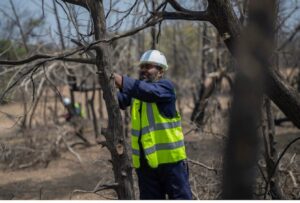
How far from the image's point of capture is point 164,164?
14.9 ft

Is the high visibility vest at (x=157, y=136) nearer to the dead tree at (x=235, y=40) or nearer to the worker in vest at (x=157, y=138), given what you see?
the worker in vest at (x=157, y=138)

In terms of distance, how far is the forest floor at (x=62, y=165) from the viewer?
7758 millimetres

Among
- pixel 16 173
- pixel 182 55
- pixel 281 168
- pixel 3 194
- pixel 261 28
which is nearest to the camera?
pixel 261 28

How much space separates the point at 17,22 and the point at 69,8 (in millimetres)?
9349

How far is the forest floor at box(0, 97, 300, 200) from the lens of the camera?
7.76 metres

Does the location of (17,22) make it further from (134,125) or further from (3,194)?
(134,125)

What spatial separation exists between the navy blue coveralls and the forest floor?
2.15 m

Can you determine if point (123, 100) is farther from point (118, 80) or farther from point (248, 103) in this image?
point (248, 103)

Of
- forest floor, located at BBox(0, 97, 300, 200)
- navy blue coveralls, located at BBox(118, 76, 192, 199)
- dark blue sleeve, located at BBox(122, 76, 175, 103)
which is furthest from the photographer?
forest floor, located at BBox(0, 97, 300, 200)

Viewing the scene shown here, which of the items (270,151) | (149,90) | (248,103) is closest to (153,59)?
(149,90)

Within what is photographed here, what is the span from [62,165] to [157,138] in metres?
7.03

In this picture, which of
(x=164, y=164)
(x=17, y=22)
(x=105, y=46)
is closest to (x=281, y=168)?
(x=164, y=164)

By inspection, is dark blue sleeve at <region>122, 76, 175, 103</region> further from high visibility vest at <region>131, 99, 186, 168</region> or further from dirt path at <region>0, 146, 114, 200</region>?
dirt path at <region>0, 146, 114, 200</region>

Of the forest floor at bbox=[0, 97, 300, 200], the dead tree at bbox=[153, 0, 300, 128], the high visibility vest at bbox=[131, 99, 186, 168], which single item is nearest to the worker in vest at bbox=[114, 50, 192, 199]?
the high visibility vest at bbox=[131, 99, 186, 168]
